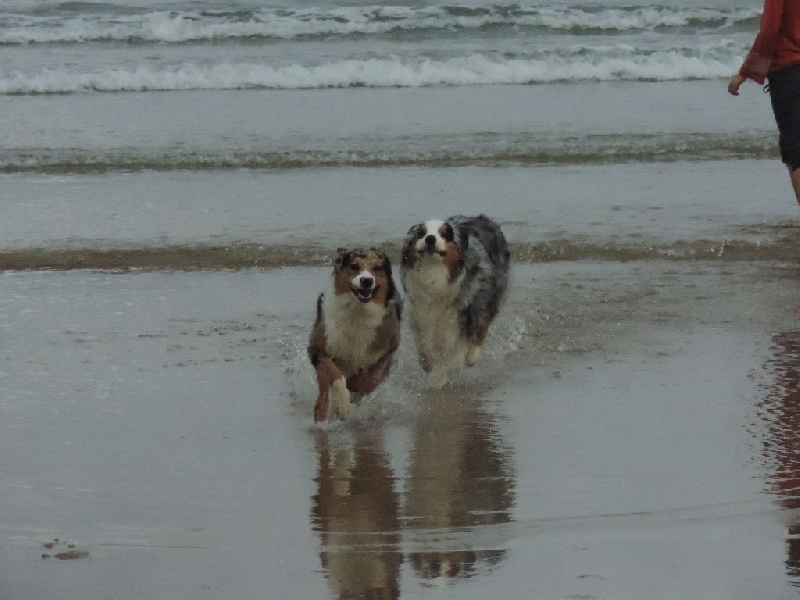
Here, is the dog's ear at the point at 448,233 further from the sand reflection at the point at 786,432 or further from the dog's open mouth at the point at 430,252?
the sand reflection at the point at 786,432

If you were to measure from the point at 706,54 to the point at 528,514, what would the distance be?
1963 centimetres

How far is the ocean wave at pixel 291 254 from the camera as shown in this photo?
34.7ft

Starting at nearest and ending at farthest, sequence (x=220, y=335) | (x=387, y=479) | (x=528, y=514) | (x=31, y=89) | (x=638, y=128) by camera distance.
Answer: (x=528, y=514) < (x=387, y=479) < (x=220, y=335) < (x=638, y=128) < (x=31, y=89)

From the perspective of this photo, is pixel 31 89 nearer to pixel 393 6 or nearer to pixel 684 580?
pixel 393 6

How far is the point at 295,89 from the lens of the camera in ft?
71.8

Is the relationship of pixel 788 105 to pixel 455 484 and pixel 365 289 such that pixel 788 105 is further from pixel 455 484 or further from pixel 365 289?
pixel 455 484

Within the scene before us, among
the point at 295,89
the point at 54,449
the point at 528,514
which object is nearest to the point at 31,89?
the point at 295,89

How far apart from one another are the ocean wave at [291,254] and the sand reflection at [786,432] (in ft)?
8.38

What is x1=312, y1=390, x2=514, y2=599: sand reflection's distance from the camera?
4684 millimetres

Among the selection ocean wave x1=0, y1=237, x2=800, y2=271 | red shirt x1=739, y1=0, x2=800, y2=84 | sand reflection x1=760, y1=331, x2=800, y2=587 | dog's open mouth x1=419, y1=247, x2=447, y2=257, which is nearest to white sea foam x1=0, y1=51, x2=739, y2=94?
ocean wave x1=0, y1=237, x2=800, y2=271

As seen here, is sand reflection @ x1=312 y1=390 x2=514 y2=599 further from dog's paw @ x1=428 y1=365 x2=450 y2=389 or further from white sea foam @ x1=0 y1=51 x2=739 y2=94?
white sea foam @ x1=0 y1=51 x2=739 y2=94

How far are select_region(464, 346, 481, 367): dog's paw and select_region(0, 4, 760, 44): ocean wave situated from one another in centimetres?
1970

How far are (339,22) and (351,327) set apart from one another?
21586 mm

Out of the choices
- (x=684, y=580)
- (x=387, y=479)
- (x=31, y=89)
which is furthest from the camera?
(x=31, y=89)
